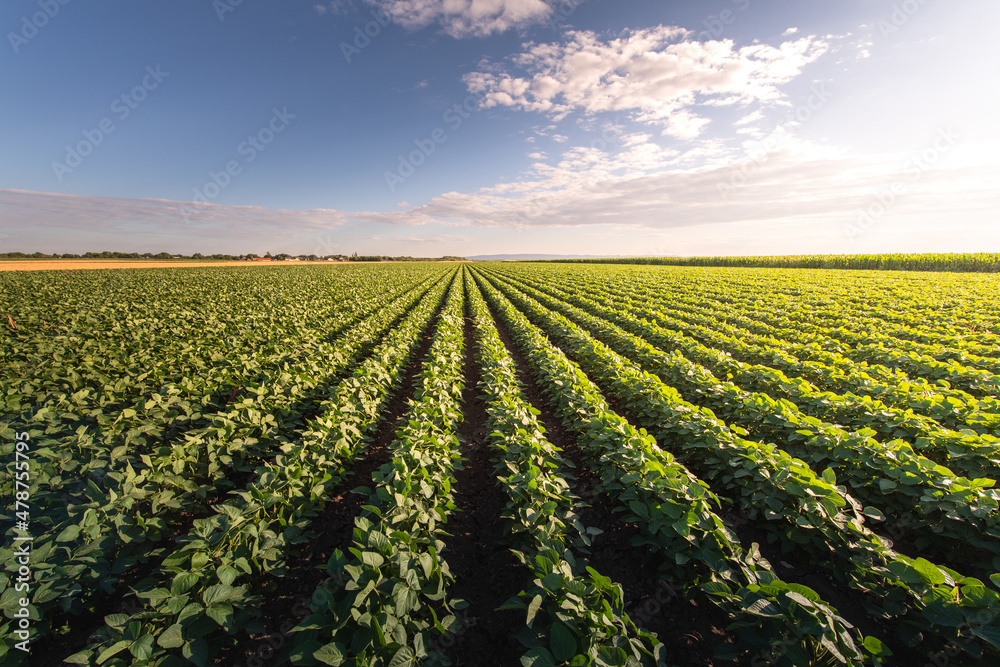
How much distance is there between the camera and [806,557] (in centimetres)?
360

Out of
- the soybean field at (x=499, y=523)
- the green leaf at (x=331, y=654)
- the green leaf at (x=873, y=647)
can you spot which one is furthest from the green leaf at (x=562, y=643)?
the green leaf at (x=873, y=647)

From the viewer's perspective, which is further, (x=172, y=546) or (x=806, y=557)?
(x=172, y=546)

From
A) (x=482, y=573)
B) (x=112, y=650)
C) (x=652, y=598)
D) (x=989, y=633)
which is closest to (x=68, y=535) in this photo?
(x=112, y=650)

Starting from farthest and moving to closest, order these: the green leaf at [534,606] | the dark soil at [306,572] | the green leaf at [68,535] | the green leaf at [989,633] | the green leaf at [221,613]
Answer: the dark soil at [306,572], the green leaf at [68,535], the green leaf at [221,613], the green leaf at [534,606], the green leaf at [989,633]

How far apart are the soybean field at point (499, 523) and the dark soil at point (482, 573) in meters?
0.02

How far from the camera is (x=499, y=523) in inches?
173

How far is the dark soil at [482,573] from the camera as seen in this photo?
2.95 m

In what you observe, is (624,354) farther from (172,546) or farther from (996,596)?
(172,546)

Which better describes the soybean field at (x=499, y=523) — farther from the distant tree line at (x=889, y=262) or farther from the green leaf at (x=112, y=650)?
the distant tree line at (x=889, y=262)

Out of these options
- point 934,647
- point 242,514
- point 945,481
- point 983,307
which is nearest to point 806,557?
point 934,647

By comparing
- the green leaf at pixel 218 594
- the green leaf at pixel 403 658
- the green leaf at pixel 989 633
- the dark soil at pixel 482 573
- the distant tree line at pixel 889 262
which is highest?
the distant tree line at pixel 889 262

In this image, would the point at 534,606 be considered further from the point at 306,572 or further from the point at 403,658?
the point at 306,572

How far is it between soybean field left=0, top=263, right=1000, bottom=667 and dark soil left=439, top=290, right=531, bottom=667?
0.08 ft

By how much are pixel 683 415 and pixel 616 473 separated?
181 centimetres
